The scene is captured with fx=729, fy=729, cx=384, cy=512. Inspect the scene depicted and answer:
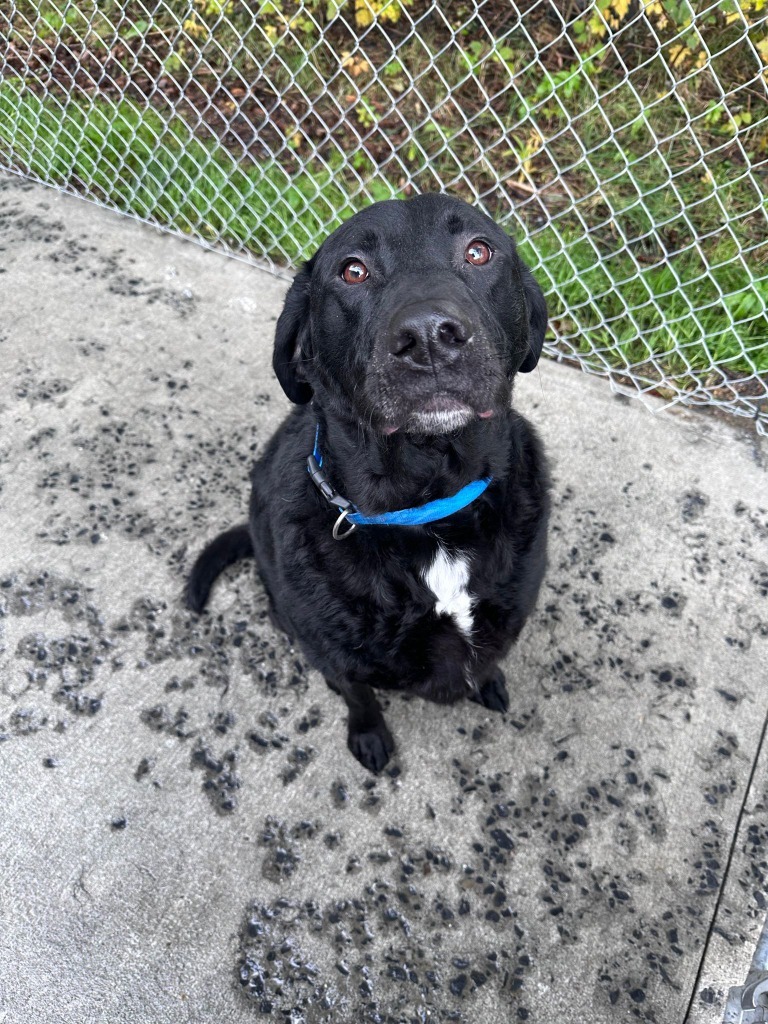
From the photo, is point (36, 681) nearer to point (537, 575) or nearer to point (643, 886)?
point (537, 575)

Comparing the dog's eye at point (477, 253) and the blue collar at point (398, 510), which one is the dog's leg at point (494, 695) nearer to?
the blue collar at point (398, 510)

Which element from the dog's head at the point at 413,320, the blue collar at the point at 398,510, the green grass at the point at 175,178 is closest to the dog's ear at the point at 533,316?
the dog's head at the point at 413,320

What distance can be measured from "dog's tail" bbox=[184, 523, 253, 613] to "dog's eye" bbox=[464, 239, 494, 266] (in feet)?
3.70

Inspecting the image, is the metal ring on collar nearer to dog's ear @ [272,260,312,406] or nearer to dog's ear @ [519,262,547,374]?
dog's ear @ [272,260,312,406]

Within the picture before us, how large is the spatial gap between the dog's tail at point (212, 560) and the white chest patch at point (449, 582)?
2.79ft

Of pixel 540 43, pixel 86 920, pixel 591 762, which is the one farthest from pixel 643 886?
pixel 540 43

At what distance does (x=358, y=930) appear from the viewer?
1.78 metres

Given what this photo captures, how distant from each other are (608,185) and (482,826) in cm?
288

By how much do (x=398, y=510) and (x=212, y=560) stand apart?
2.85ft

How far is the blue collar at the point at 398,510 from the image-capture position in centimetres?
165

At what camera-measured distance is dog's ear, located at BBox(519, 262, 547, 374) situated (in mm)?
1879

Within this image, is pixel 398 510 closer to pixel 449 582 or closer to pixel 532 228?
pixel 449 582

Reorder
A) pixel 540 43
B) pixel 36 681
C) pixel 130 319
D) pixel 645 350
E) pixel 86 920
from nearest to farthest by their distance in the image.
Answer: pixel 86 920 → pixel 36 681 → pixel 645 350 → pixel 130 319 → pixel 540 43

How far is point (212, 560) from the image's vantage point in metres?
2.32
